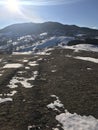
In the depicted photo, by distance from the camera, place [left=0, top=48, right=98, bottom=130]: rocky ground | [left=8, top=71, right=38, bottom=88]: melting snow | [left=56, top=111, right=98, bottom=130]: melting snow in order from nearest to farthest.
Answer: [left=56, top=111, right=98, bottom=130]: melting snow
[left=0, top=48, right=98, bottom=130]: rocky ground
[left=8, top=71, right=38, bottom=88]: melting snow

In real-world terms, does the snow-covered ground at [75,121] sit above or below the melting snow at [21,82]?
above

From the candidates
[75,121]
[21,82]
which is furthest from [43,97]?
[21,82]

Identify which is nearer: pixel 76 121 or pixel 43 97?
pixel 76 121

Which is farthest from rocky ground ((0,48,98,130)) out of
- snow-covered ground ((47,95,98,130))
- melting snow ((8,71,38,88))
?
snow-covered ground ((47,95,98,130))

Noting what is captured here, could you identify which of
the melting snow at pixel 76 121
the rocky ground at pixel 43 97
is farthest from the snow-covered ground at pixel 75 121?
the rocky ground at pixel 43 97

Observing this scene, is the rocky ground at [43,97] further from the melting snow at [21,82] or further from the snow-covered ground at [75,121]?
the snow-covered ground at [75,121]

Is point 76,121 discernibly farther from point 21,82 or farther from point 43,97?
point 21,82

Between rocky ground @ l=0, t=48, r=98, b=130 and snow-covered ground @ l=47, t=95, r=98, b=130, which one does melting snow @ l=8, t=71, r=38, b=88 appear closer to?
rocky ground @ l=0, t=48, r=98, b=130

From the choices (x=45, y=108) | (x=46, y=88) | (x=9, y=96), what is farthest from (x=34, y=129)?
(x=46, y=88)

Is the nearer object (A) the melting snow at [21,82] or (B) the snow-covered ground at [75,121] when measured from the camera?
(B) the snow-covered ground at [75,121]

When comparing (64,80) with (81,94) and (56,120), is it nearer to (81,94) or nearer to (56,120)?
(81,94)

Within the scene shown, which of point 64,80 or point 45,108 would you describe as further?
point 64,80
